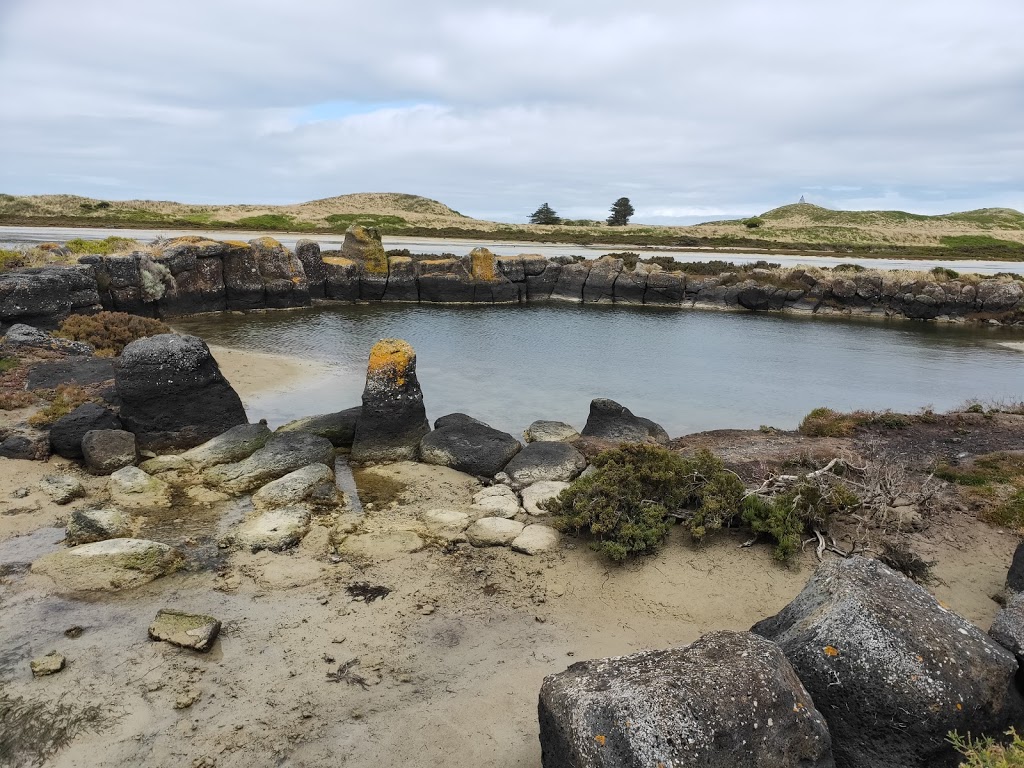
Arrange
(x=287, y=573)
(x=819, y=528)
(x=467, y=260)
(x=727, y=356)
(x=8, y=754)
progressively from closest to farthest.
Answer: (x=8, y=754) < (x=287, y=573) < (x=819, y=528) < (x=727, y=356) < (x=467, y=260)

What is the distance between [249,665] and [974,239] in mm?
98412

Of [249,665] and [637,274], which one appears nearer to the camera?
[249,665]

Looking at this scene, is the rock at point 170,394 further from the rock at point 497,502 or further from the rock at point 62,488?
the rock at point 497,502

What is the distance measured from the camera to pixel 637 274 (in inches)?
1624

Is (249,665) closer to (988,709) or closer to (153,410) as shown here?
(988,709)

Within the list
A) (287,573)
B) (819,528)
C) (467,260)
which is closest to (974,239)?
(467,260)

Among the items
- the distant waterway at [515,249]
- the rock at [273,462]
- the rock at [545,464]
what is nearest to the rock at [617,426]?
the rock at [545,464]

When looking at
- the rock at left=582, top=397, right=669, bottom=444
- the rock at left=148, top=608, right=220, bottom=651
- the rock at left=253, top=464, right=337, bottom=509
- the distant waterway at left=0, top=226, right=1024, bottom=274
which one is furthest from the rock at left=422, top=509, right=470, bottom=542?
the distant waterway at left=0, top=226, right=1024, bottom=274

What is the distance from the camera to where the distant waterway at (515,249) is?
52.4 metres

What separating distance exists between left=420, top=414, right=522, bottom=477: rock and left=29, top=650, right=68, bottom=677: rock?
6.94 m

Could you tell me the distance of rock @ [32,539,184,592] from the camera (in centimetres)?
816

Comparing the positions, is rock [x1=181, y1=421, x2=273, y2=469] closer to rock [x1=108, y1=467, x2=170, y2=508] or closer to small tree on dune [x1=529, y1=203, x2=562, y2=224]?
rock [x1=108, y1=467, x2=170, y2=508]

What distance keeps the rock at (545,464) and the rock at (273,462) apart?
11.8 ft

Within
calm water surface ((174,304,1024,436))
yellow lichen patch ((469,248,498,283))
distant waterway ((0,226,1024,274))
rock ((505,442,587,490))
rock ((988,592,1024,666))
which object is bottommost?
calm water surface ((174,304,1024,436))
